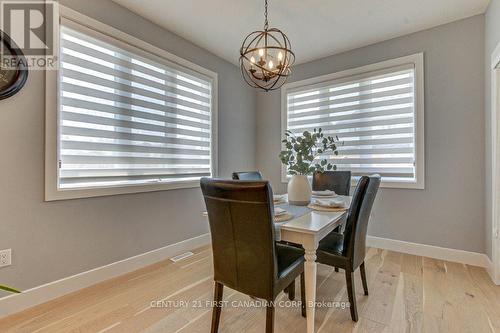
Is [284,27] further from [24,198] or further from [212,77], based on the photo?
[24,198]

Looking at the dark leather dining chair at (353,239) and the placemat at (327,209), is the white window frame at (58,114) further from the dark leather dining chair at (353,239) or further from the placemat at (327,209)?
the dark leather dining chair at (353,239)

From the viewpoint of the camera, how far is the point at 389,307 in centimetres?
181

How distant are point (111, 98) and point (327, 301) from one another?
103 inches

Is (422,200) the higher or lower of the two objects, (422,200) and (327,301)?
the higher

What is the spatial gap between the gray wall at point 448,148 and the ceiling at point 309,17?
0.69 ft

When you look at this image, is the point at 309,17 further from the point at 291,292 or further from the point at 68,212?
the point at 68,212

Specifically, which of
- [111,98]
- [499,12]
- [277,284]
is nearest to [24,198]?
[111,98]

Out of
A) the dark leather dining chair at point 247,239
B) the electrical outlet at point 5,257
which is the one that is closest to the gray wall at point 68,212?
the electrical outlet at point 5,257

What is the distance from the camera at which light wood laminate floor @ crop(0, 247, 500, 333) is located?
1609 millimetres

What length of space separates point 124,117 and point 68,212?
3.28ft

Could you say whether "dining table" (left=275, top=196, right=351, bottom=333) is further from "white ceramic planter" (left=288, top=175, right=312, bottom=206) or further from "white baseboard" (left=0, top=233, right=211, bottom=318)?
"white baseboard" (left=0, top=233, right=211, bottom=318)

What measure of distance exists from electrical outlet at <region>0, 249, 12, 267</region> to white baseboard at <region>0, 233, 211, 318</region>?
0.79 feet

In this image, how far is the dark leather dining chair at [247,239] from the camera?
46.9 inches

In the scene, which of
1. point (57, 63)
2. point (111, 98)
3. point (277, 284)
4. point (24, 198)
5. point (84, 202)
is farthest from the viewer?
point (111, 98)
